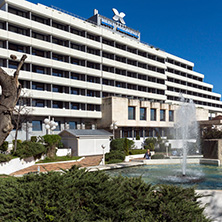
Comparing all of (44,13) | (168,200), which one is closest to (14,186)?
(168,200)

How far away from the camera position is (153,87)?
58.7 meters

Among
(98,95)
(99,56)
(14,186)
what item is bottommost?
(14,186)

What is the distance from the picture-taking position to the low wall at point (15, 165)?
1966 centimetres

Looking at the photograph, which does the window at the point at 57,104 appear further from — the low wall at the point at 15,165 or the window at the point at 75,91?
the low wall at the point at 15,165

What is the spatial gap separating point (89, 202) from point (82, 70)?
4010 cm

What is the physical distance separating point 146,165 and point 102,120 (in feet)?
76.9

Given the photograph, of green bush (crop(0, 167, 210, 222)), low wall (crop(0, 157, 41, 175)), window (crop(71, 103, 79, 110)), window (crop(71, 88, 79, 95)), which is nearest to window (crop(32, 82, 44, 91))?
window (crop(71, 88, 79, 95))

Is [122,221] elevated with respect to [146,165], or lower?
elevated

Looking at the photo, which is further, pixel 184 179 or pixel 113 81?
pixel 113 81

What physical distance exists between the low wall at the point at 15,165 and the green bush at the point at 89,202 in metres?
14.1

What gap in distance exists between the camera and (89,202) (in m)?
6.14

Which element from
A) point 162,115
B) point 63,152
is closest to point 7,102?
point 63,152

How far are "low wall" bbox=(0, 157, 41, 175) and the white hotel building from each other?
1516cm

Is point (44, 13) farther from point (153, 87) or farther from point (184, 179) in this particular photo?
point (184, 179)
